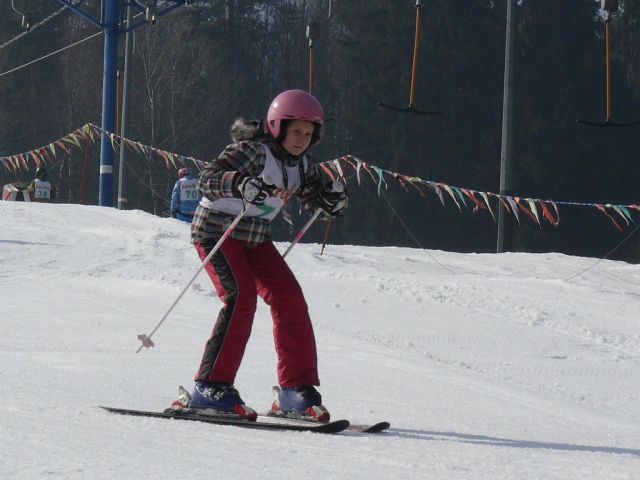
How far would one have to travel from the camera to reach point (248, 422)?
14.8 ft

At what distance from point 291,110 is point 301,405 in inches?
48.2

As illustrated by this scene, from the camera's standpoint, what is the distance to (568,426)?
525 cm

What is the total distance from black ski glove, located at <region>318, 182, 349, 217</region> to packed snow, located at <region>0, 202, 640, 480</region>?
938 mm

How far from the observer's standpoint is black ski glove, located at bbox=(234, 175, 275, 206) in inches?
177

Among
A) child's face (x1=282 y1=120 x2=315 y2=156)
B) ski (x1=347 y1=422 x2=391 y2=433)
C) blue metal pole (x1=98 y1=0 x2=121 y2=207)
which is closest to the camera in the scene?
ski (x1=347 y1=422 x2=391 y2=433)

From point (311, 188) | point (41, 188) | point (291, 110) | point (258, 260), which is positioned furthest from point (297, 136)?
point (41, 188)

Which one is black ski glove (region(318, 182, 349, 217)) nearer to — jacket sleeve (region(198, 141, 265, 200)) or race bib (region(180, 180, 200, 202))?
jacket sleeve (region(198, 141, 265, 200))

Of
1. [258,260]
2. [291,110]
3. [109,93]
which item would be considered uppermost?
[109,93]

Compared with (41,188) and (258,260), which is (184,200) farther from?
(258,260)

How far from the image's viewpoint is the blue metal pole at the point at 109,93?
884 inches

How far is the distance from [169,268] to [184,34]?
113ft

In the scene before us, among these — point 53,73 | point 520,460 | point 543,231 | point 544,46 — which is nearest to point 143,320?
point 520,460

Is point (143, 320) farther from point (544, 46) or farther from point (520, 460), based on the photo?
point (544, 46)

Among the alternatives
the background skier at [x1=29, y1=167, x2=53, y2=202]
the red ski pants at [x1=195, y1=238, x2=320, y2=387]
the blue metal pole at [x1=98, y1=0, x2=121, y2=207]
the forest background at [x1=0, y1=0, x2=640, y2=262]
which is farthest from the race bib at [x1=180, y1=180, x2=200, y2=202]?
the forest background at [x1=0, y1=0, x2=640, y2=262]
